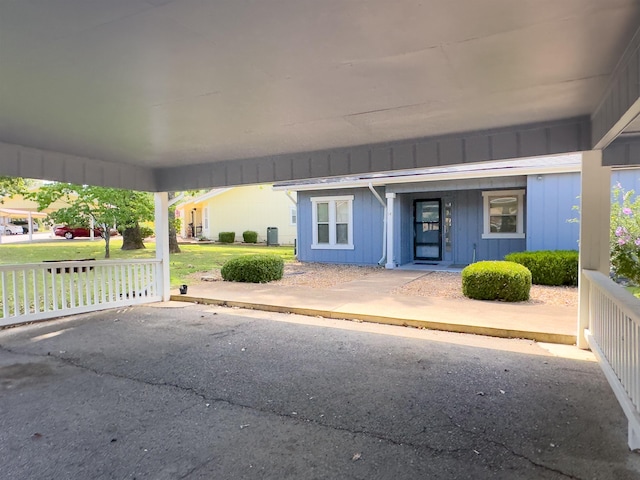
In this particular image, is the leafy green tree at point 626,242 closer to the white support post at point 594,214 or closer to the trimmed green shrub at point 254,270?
the white support post at point 594,214

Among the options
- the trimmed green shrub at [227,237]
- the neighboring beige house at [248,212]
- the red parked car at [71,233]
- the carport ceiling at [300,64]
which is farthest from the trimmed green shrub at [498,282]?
the red parked car at [71,233]

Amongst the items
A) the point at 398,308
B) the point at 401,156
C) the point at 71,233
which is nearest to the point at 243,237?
the point at 71,233

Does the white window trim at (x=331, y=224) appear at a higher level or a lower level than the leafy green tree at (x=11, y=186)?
lower

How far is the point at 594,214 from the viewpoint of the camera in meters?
4.68

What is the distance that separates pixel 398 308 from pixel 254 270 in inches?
174

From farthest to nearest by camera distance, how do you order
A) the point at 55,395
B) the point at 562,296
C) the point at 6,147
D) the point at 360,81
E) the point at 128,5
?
the point at 562,296, the point at 6,147, the point at 55,395, the point at 360,81, the point at 128,5

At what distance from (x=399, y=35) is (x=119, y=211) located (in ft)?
42.3

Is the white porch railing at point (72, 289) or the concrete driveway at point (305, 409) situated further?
the white porch railing at point (72, 289)

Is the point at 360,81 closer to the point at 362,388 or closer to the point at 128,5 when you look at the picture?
the point at 128,5

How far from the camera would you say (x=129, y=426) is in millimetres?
3084

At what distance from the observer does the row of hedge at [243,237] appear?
24953 millimetres

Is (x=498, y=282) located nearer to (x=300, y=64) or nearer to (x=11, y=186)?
(x=300, y=64)

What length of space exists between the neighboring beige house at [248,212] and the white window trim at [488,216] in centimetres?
1363

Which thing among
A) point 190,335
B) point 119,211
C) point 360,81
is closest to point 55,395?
point 190,335
